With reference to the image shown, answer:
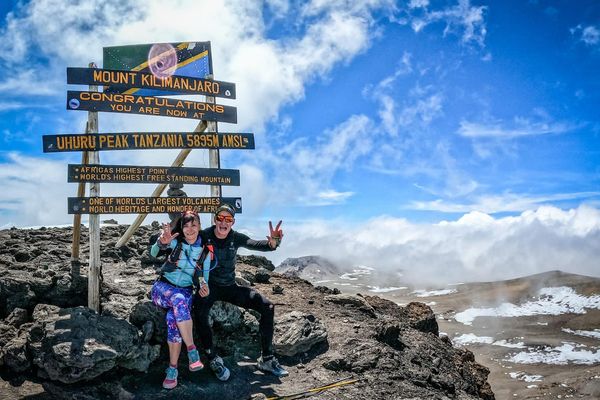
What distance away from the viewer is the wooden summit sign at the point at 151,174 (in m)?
9.31

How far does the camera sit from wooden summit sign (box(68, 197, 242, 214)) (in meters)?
9.30

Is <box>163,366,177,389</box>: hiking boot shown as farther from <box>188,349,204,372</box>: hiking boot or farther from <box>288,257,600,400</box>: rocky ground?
A: <box>288,257,600,400</box>: rocky ground

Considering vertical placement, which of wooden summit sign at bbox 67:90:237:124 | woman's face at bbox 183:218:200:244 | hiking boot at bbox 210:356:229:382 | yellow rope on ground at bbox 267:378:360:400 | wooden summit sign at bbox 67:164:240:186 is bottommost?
yellow rope on ground at bbox 267:378:360:400

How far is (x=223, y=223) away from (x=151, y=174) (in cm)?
311

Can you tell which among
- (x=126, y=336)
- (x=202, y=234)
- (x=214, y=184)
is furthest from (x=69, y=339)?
(x=214, y=184)

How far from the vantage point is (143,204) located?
995cm

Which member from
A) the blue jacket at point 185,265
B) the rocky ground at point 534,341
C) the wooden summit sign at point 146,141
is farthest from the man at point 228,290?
the rocky ground at point 534,341

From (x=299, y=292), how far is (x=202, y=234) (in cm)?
699

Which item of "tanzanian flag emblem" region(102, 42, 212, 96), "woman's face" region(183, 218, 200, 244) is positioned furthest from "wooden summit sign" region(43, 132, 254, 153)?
"woman's face" region(183, 218, 200, 244)

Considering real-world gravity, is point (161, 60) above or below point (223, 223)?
above

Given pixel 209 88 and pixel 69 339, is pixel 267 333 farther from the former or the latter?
pixel 209 88

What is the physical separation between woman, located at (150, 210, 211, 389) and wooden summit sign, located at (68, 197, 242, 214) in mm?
2656

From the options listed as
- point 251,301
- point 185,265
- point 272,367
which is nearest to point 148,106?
point 185,265

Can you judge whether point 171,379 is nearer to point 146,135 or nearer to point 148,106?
point 146,135
